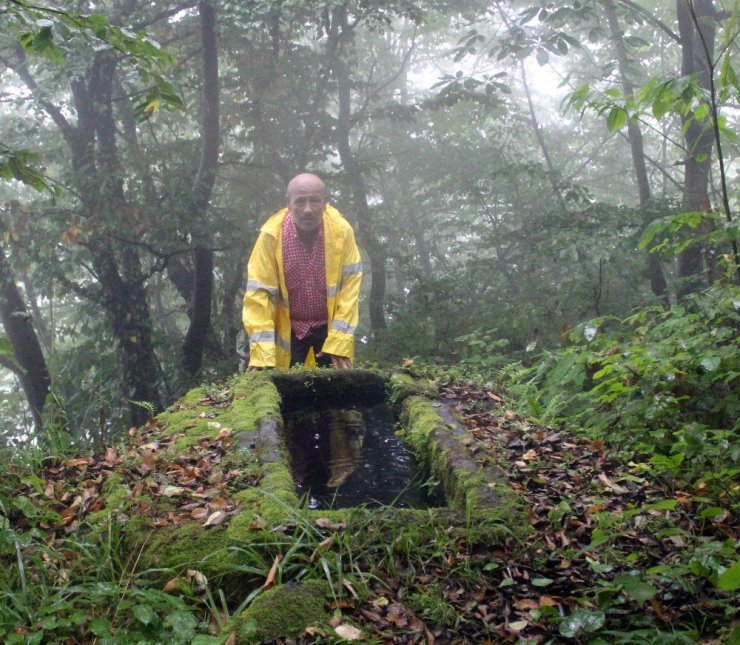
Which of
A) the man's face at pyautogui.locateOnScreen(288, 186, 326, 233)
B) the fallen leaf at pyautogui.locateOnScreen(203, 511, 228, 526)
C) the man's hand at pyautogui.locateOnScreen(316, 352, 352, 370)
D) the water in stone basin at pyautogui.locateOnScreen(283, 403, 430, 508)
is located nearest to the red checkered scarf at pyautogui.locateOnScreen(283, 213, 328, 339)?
the man's face at pyautogui.locateOnScreen(288, 186, 326, 233)

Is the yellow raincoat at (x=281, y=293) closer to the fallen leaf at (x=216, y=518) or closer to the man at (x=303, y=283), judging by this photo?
the man at (x=303, y=283)

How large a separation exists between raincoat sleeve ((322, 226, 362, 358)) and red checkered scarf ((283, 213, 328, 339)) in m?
0.18

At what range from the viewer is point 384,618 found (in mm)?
2334

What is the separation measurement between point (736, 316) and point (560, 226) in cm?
636

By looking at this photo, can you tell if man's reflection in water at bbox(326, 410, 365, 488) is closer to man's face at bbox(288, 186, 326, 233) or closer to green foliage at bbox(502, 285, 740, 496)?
green foliage at bbox(502, 285, 740, 496)

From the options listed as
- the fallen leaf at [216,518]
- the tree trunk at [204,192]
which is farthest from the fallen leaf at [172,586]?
the tree trunk at [204,192]

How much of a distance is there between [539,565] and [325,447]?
1.85m

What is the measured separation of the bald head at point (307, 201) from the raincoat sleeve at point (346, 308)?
33cm

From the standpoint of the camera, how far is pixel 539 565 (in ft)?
8.44

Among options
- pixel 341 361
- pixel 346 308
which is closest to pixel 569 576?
pixel 341 361

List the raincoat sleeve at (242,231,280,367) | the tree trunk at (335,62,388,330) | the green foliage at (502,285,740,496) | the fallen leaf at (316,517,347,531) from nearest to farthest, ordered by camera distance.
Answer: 1. the fallen leaf at (316,517,347,531)
2. the green foliage at (502,285,740,496)
3. the raincoat sleeve at (242,231,280,367)
4. the tree trunk at (335,62,388,330)

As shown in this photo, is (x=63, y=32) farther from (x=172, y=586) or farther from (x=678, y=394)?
(x=678, y=394)

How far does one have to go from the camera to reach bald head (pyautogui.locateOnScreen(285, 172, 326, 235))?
5520 millimetres

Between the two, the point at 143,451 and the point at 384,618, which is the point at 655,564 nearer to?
the point at 384,618
